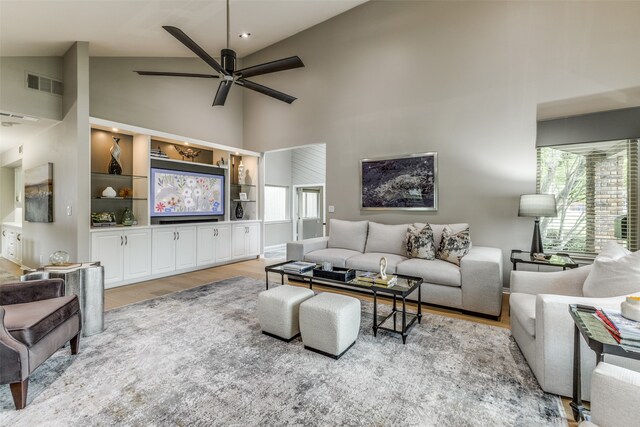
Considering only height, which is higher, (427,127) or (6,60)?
(6,60)

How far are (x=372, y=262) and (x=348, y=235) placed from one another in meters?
1.05

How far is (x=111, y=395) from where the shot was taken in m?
1.92

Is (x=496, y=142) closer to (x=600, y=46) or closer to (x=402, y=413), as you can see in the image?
(x=600, y=46)

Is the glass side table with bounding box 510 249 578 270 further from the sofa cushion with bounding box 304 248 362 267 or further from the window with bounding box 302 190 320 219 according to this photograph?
the window with bounding box 302 190 320 219

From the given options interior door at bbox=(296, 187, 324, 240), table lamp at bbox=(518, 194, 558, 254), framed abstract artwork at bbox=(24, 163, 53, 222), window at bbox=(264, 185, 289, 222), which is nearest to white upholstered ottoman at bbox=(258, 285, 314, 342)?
table lamp at bbox=(518, 194, 558, 254)

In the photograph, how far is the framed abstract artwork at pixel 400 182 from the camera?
4.63 m

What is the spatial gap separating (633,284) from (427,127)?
10.9ft

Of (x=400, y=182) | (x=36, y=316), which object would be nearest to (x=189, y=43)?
(x=36, y=316)

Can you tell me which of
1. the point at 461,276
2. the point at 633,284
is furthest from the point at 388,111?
the point at 633,284

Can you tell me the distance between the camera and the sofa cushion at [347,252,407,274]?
3859mm

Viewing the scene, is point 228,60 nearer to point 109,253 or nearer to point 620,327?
point 109,253

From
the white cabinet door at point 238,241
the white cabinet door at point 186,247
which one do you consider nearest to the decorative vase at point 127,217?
the white cabinet door at point 186,247

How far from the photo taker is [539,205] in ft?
11.3

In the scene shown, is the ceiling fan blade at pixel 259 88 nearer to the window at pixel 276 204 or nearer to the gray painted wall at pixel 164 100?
the gray painted wall at pixel 164 100
